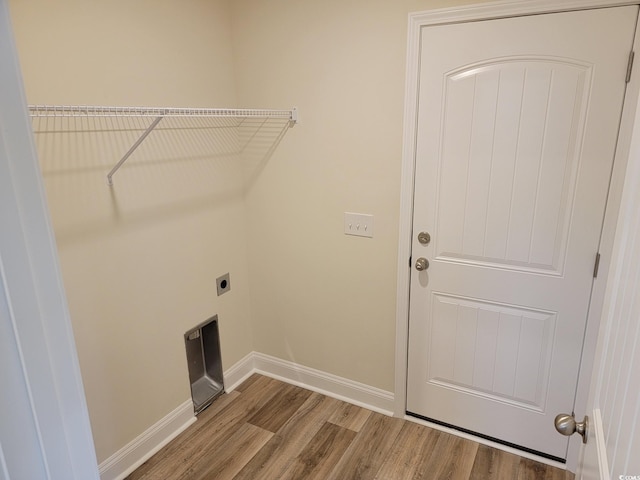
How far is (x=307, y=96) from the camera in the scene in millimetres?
2238

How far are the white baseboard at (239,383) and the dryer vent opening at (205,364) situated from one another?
7 cm

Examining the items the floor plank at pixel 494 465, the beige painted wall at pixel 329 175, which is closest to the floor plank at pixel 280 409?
the beige painted wall at pixel 329 175

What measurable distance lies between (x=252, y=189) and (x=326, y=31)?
0.96m

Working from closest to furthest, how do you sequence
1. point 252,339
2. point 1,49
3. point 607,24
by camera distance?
point 1,49, point 607,24, point 252,339

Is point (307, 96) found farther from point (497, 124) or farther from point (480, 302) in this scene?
point (480, 302)

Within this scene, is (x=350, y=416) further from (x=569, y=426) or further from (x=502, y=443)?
(x=569, y=426)

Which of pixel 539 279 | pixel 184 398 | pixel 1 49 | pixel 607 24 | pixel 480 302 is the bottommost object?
pixel 184 398

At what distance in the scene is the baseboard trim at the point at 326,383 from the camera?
2479 millimetres

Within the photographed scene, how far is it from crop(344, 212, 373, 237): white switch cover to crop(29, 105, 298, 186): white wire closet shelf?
1.96 ft

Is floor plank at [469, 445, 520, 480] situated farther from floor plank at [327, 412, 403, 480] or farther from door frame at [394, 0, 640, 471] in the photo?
floor plank at [327, 412, 403, 480]

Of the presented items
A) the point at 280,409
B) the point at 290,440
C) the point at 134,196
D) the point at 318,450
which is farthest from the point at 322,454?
the point at 134,196

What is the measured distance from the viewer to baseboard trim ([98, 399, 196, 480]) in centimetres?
200

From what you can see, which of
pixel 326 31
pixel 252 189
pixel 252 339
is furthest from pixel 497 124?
pixel 252 339

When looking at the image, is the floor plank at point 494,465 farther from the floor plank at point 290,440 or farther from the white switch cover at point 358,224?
the white switch cover at point 358,224
